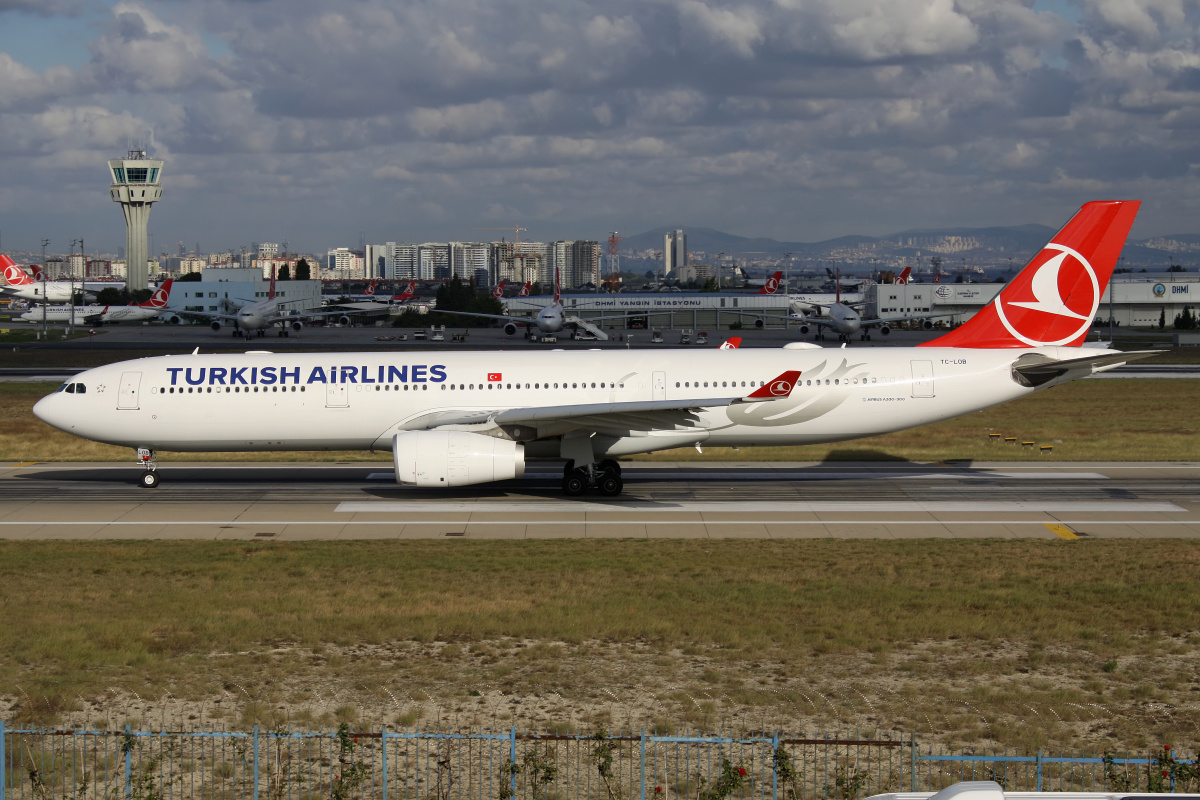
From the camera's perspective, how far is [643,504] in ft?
96.5

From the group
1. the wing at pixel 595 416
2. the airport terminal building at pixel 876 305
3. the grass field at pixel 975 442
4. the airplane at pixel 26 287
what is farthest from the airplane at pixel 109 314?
the wing at pixel 595 416

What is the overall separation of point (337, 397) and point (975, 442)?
2481 cm

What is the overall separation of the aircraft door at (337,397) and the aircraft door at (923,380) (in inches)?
649

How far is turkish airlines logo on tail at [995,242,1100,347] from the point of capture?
3219 centimetres

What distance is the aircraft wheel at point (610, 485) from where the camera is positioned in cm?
3038

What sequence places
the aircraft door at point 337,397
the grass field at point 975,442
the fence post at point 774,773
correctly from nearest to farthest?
the fence post at point 774,773 → the aircraft door at point 337,397 → the grass field at point 975,442

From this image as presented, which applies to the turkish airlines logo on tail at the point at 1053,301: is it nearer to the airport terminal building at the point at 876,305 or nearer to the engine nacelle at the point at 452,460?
the engine nacelle at the point at 452,460

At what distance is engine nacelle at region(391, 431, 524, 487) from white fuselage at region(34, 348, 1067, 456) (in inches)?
89.2

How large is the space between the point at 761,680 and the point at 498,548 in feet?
32.0

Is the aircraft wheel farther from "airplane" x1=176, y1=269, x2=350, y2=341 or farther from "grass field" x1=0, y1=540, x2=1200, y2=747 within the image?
"airplane" x1=176, y1=269, x2=350, y2=341

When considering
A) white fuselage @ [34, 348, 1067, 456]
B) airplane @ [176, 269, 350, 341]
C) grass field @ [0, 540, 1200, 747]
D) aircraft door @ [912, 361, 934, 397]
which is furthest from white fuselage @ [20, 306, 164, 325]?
aircraft door @ [912, 361, 934, 397]

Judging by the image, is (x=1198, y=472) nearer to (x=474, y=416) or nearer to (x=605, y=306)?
(x=474, y=416)

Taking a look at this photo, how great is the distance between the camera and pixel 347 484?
3297 cm

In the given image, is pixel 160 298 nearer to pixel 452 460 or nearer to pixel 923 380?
pixel 452 460
